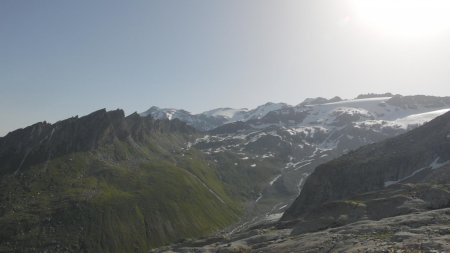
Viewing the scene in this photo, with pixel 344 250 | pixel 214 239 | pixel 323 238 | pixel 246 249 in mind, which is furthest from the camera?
pixel 214 239

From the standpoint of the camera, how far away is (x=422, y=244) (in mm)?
64875

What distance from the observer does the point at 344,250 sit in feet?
242

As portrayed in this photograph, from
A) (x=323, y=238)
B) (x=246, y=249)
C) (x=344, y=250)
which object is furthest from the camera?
(x=246, y=249)

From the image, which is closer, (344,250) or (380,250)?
(380,250)

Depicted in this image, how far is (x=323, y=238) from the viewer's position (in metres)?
92.6

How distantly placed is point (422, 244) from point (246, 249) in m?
52.2

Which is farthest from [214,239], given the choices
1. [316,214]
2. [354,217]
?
[354,217]

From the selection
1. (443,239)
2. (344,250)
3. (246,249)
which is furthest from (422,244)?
(246,249)

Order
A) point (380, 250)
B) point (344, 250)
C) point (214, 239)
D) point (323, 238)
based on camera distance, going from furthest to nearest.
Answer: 1. point (214, 239)
2. point (323, 238)
3. point (344, 250)
4. point (380, 250)

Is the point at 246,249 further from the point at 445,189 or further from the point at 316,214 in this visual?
the point at 445,189

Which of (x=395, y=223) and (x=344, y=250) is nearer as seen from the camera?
(x=344, y=250)

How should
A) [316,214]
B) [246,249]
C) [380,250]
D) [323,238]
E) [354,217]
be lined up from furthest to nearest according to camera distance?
1. [316,214]
2. [354,217]
3. [246,249]
4. [323,238]
5. [380,250]

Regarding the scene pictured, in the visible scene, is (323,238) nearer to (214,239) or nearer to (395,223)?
(395,223)

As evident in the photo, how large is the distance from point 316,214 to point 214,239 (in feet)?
117
